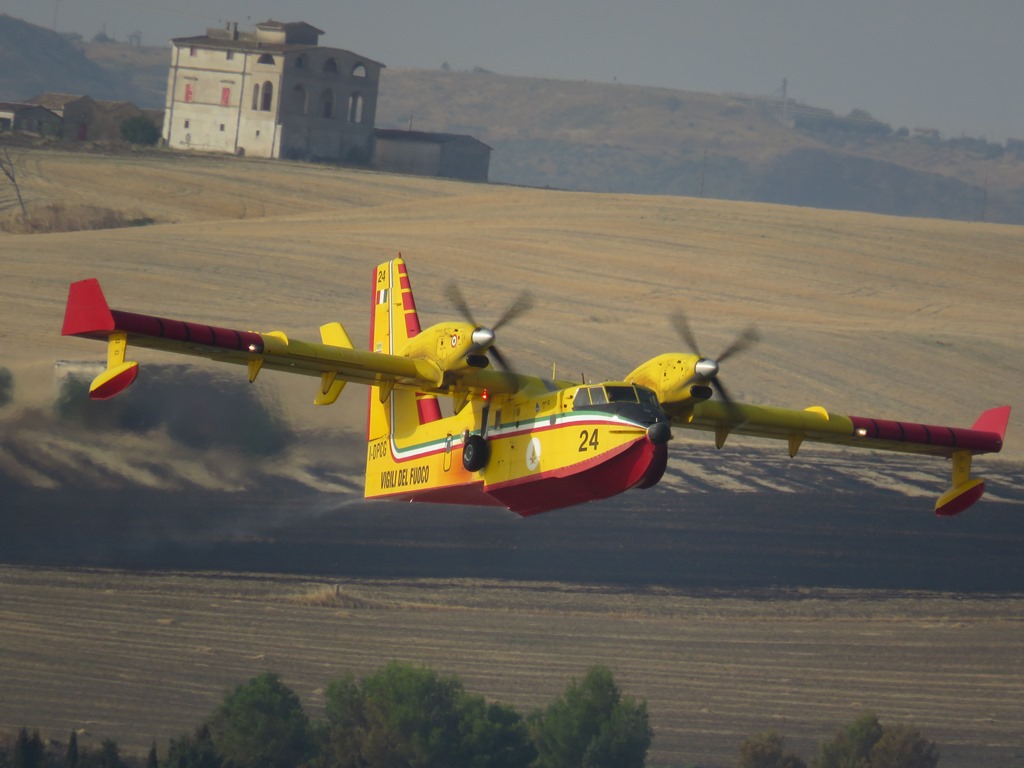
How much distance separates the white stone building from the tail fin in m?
85.6

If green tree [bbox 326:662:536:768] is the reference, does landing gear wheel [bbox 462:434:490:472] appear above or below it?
above

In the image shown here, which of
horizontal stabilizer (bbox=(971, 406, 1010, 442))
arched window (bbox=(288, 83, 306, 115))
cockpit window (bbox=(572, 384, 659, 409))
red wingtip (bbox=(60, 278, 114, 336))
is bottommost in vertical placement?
horizontal stabilizer (bbox=(971, 406, 1010, 442))

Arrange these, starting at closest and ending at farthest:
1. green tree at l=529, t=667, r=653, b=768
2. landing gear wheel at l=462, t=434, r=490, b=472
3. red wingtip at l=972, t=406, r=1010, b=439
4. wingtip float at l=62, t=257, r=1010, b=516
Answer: wingtip float at l=62, t=257, r=1010, b=516 < landing gear wheel at l=462, t=434, r=490, b=472 < red wingtip at l=972, t=406, r=1010, b=439 < green tree at l=529, t=667, r=653, b=768

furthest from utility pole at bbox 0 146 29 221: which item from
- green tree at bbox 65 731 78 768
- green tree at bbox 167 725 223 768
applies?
green tree at bbox 65 731 78 768

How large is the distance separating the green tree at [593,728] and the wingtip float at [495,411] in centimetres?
1370

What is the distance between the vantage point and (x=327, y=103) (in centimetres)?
12331

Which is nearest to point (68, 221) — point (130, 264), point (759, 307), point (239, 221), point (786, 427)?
point (239, 221)

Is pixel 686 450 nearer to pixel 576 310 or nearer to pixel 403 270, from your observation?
pixel 576 310

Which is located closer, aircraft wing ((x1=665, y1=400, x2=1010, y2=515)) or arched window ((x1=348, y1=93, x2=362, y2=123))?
aircraft wing ((x1=665, y1=400, x2=1010, y2=515))

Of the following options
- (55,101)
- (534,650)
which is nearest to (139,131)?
(55,101)

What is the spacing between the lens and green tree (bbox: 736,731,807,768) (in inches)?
1737

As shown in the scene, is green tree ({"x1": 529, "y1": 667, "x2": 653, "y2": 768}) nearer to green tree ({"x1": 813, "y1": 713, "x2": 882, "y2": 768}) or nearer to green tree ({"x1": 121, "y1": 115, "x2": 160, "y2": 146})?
green tree ({"x1": 813, "y1": 713, "x2": 882, "y2": 768})

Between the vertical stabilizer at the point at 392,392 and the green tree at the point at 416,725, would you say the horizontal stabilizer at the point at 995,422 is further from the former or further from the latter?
the green tree at the point at 416,725

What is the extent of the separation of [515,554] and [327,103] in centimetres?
7884
